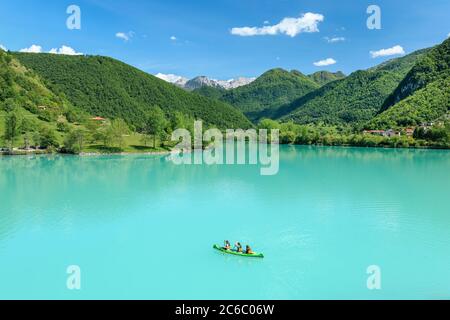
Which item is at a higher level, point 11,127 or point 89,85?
point 89,85

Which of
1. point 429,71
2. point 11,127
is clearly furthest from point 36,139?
point 429,71

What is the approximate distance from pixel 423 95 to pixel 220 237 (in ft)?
502

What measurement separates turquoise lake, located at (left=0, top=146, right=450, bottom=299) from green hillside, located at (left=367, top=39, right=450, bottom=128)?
98072mm

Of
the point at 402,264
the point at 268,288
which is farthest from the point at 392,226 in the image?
the point at 268,288

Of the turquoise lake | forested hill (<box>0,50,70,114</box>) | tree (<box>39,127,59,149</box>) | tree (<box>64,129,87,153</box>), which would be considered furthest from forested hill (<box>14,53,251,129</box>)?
the turquoise lake

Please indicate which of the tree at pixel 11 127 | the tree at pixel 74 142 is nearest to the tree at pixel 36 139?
the tree at pixel 11 127

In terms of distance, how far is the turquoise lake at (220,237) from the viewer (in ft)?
58.4

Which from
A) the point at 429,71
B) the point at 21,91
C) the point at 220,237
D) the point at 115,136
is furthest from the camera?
the point at 429,71

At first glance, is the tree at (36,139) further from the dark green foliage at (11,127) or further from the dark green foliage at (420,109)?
the dark green foliage at (420,109)

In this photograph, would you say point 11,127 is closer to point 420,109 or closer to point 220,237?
point 220,237

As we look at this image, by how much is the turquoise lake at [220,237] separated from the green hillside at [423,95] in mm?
98072

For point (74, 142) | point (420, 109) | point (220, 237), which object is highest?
point (420, 109)

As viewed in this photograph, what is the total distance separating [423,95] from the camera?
150 metres
